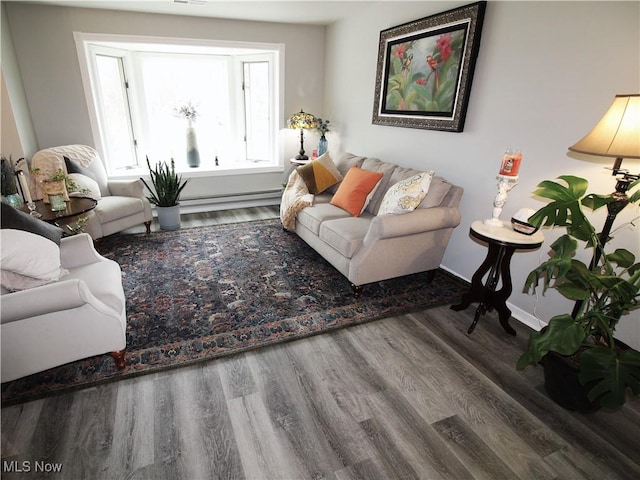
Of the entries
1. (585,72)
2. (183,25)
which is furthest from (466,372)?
(183,25)

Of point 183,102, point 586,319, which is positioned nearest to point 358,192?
point 586,319

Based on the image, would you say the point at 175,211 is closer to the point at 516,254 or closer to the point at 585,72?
the point at 516,254

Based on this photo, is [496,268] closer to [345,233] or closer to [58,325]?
[345,233]

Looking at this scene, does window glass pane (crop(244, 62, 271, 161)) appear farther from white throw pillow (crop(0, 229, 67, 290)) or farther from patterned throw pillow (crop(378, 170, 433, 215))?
white throw pillow (crop(0, 229, 67, 290))

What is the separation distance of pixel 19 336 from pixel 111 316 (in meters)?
0.38

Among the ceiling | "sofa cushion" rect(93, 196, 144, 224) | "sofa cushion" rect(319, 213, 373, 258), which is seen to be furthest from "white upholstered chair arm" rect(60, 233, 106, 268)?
the ceiling

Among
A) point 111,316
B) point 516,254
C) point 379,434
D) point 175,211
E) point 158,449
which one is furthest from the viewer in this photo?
point 175,211

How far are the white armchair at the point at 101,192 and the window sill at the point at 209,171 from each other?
53 cm

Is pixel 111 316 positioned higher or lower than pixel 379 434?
higher

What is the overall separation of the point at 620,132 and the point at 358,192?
79.0 inches

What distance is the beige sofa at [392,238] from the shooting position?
A: 2.66 meters

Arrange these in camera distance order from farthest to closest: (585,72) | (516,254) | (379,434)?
(516,254) < (585,72) < (379,434)

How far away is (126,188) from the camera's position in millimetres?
3916

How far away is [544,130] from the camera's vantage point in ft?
7.60
